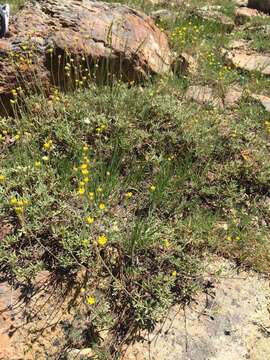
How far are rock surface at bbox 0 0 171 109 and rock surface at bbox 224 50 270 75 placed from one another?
1.41m

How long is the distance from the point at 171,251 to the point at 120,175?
1098 millimetres

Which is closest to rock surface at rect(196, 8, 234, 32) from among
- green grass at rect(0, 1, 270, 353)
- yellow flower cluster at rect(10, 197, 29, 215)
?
green grass at rect(0, 1, 270, 353)

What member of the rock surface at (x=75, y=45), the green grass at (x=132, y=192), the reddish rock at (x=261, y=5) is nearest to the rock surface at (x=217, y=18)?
the reddish rock at (x=261, y=5)

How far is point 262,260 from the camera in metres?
3.61

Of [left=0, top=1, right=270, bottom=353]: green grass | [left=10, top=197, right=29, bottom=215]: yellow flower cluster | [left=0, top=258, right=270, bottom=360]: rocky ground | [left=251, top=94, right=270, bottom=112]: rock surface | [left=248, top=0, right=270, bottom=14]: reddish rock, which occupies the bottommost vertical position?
[left=0, top=258, right=270, bottom=360]: rocky ground

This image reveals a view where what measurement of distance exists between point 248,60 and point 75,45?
3239mm

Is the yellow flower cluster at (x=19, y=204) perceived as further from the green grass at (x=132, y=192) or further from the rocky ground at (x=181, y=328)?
the rocky ground at (x=181, y=328)

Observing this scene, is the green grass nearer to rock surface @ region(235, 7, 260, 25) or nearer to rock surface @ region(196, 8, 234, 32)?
rock surface @ region(196, 8, 234, 32)

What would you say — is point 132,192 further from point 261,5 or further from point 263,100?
point 261,5

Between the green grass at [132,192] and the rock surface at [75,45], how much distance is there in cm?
32

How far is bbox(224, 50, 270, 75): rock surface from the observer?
645 cm

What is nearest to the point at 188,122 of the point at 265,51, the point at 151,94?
the point at 151,94

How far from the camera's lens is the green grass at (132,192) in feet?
10.5

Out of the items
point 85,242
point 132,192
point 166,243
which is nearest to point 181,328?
point 166,243
